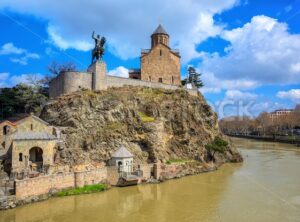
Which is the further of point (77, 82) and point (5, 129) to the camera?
point (77, 82)

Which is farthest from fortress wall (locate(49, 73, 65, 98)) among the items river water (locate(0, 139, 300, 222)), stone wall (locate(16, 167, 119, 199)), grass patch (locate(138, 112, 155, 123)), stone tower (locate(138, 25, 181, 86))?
river water (locate(0, 139, 300, 222))

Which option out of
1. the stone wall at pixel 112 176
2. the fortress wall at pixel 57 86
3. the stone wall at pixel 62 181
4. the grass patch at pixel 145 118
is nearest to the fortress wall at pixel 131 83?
the grass patch at pixel 145 118

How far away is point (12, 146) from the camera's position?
27.7m

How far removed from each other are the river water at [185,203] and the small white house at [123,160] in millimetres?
2316

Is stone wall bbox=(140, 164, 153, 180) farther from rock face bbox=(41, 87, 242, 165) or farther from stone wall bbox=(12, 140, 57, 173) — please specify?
stone wall bbox=(12, 140, 57, 173)

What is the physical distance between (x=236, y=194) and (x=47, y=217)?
15.7 metres

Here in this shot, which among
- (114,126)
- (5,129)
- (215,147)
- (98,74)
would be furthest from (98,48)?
(215,147)

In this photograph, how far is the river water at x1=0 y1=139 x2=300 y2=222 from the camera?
2191 cm

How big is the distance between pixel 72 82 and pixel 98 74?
3.37 meters

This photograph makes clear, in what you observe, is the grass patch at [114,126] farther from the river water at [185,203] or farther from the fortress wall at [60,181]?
the river water at [185,203]

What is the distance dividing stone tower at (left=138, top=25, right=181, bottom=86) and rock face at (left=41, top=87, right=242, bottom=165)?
18.8 ft

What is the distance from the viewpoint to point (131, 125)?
36.6 m

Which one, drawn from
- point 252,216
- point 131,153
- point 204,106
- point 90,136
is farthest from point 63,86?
point 252,216

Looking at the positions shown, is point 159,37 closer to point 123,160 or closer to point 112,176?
point 123,160
